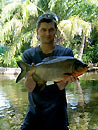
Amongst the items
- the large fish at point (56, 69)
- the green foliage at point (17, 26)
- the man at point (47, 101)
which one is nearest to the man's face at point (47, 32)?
the man at point (47, 101)

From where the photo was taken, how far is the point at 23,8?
21000 mm

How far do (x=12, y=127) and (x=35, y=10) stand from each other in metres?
16.5

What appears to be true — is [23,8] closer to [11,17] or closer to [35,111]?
[11,17]

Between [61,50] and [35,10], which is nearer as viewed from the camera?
[61,50]

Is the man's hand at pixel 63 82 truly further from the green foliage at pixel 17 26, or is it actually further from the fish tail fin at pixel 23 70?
the green foliage at pixel 17 26

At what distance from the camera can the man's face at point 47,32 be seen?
214 centimetres

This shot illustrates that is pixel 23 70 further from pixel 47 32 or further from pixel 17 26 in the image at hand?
pixel 17 26

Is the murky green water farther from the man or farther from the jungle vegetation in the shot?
the jungle vegetation

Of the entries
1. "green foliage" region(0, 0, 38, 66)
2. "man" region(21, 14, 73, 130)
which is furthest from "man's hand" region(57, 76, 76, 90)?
"green foliage" region(0, 0, 38, 66)

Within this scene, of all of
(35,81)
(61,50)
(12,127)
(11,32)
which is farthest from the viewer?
(11,32)

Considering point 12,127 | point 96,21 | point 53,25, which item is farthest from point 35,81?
point 96,21

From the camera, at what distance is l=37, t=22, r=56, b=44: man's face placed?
2145 mm

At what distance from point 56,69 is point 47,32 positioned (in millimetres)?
411

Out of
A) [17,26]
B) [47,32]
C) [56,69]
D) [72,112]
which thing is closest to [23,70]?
[56,69]
